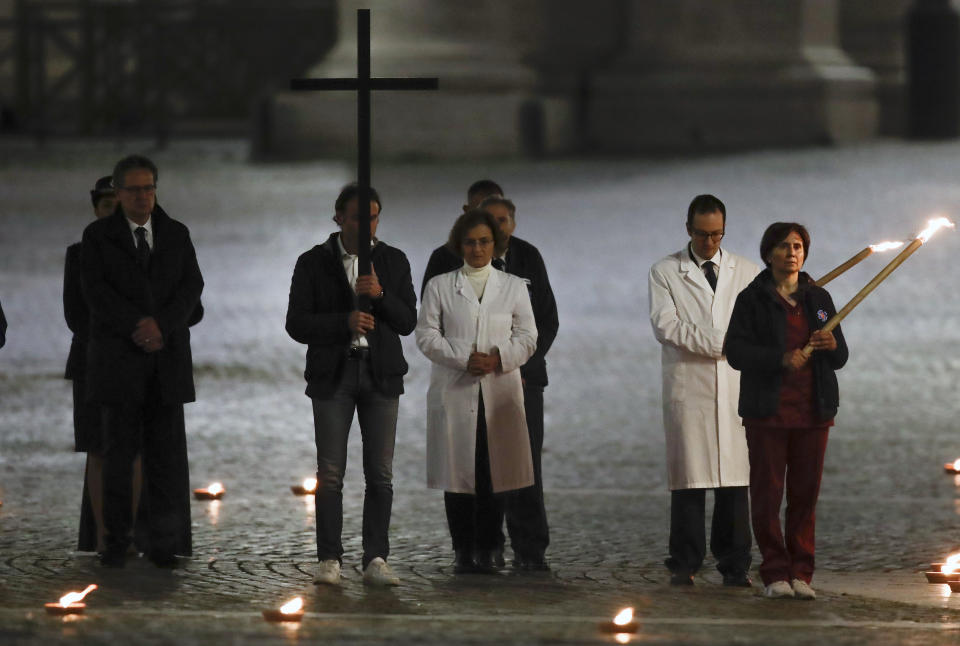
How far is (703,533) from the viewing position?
27.2 ft

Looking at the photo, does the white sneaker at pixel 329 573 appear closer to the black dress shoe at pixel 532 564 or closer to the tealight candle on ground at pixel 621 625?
the black dress shoe at pixel 532 564

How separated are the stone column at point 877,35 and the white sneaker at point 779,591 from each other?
23.3 m

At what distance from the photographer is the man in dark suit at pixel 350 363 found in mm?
8141

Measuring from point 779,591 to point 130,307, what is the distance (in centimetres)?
262

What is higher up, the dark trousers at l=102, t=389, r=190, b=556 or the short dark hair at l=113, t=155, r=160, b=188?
the short dark hair at l=113, t=155, r=160, b=188

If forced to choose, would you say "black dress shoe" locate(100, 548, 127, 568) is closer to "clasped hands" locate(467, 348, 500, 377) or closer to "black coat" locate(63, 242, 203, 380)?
"black coat" locate(63, 242, 203, 380)

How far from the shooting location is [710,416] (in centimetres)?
832

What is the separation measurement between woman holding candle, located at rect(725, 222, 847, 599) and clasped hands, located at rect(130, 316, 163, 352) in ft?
6.94

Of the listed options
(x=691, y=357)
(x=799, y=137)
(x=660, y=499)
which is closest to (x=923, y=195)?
(x=799, y=137)

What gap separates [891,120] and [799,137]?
3.09m

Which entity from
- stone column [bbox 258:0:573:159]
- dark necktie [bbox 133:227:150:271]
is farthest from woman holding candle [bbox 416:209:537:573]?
stone column [bbox 258:0:573:159]

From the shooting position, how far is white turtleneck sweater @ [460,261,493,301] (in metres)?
8.42

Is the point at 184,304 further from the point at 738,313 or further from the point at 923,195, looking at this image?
the point at 923,195

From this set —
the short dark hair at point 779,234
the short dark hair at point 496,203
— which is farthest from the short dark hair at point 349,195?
the short dark hair at point 779,234
